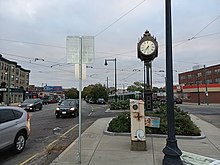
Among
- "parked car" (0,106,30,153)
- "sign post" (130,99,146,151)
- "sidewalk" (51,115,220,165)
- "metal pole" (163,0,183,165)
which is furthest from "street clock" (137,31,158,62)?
"parked car" (0,106,30,153)

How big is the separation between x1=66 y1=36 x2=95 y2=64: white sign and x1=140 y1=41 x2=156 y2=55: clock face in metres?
6.18

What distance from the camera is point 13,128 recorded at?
7492mm

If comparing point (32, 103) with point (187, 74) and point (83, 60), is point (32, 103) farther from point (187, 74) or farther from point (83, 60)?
point (187, 74)

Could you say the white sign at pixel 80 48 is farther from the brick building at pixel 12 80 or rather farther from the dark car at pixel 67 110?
the brick building at pixel 12 80

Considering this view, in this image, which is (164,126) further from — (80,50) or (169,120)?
(80,50)

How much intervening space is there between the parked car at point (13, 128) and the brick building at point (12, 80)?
177ft

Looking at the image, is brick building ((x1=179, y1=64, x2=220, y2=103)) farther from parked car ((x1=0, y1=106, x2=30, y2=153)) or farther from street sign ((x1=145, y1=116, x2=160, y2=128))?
parked car ((x1=0, y1=106, x2=30, y2=153))

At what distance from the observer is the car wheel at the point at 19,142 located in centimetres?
758

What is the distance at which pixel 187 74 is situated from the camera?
102312 millimetres

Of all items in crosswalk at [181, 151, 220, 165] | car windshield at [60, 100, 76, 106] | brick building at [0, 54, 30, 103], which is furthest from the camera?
brick building at [0, 54, 30, 103]

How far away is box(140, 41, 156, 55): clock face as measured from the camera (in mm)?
12297

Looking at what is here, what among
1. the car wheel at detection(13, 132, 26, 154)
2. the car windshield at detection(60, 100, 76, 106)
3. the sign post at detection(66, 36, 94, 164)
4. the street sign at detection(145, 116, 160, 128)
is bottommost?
the car wheel at detection(13, 132, 26, 154)

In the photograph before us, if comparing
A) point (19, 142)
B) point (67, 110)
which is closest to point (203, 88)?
point (67, 110)

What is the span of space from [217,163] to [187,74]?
330ft
